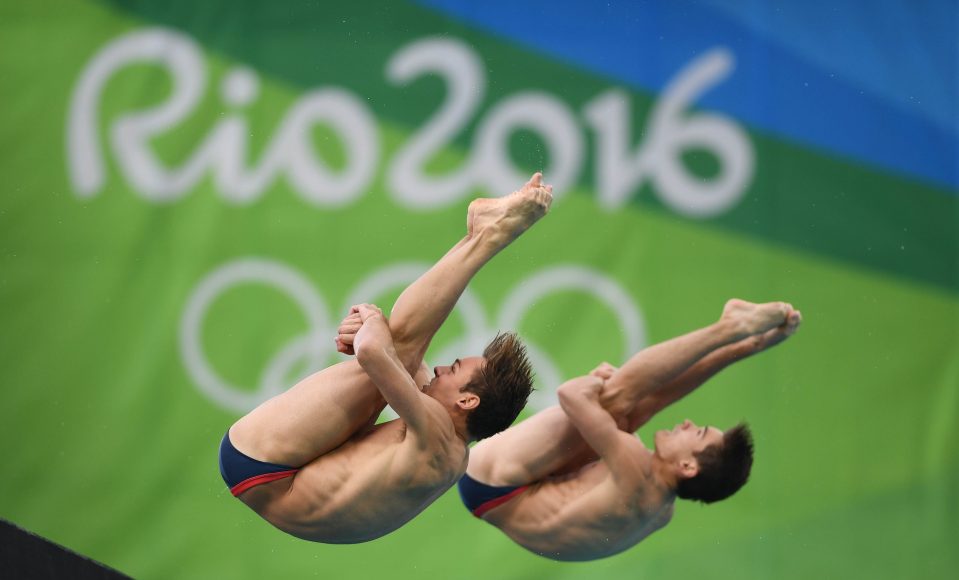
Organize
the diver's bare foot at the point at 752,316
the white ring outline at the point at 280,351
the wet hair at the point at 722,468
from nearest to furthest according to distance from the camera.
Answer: the diver's bare foot at the point at 752,316 → the wet hair at the point at 722,468 → the white ring outline at the point at 280,351

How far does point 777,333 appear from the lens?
3.64m

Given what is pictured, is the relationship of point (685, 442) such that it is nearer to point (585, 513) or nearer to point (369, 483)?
point (585, 513)

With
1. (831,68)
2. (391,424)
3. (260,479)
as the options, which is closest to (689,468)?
(391,424)

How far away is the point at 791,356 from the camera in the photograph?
205 inches

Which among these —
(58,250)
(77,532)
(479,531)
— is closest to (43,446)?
(77,532)

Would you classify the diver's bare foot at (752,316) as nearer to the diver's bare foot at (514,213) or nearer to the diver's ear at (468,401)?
the diver's bare foot at (514,213)

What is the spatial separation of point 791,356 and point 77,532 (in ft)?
10.1

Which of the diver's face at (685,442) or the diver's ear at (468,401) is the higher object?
the diver's ear at (468,401)

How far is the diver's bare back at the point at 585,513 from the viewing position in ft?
12.1

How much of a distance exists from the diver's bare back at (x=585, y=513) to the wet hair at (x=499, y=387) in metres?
0.46

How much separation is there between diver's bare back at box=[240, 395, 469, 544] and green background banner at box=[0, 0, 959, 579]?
1811mm

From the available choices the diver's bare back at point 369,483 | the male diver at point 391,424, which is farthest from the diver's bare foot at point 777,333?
the diver's bare back at point 369,483

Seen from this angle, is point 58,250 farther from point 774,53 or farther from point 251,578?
point 774,53

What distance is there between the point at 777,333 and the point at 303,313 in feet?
7.73
